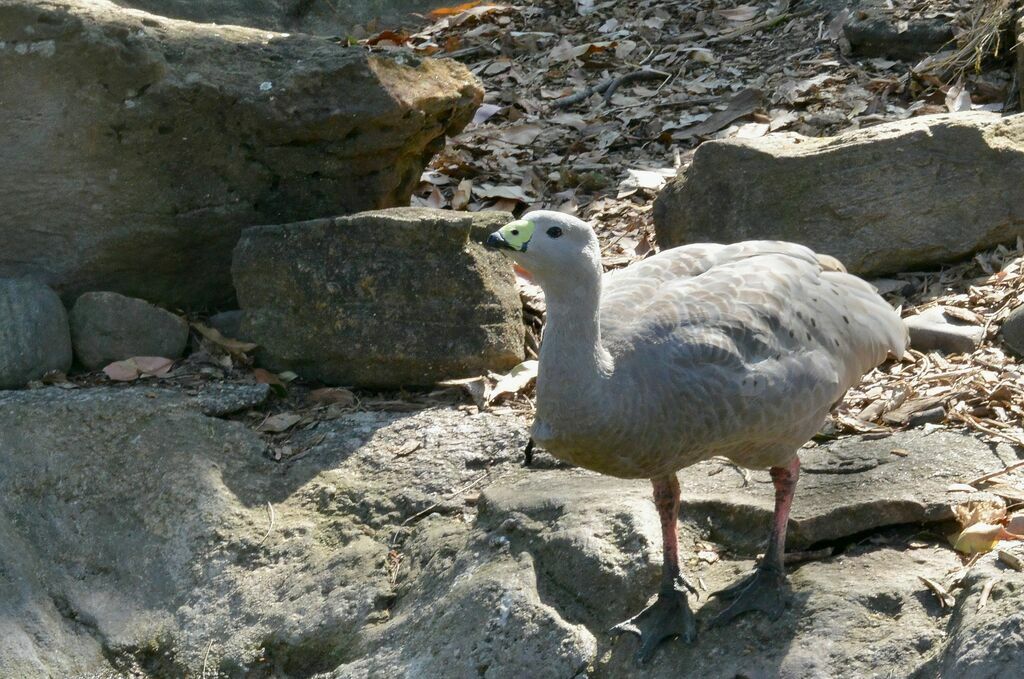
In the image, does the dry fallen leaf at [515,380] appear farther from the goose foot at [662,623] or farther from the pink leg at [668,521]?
the goose foot at [662,623]

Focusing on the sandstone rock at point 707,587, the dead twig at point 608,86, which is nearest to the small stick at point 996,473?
the sandstone rock at point 707,587

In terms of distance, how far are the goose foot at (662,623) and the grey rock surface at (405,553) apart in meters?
0.04

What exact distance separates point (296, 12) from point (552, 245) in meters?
7.23

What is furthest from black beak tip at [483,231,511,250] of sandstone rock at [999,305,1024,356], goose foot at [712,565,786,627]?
sandstone rock at [999,305,1024,356]

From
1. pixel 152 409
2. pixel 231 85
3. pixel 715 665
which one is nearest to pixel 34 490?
pixel 152 409

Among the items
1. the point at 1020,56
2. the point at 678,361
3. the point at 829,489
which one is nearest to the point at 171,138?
the point at 678,361

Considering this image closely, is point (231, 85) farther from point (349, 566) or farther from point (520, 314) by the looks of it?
point (349, 566)

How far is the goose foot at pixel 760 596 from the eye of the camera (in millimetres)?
3842

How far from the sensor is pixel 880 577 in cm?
388

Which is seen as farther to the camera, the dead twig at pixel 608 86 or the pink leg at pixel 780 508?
the dead twig at pixel 608 86

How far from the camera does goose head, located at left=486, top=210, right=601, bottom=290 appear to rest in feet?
11.6

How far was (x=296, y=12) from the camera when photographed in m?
10.1

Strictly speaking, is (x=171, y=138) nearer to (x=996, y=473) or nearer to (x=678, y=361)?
(x=678, y=361)

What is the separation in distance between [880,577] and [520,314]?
227 cm
